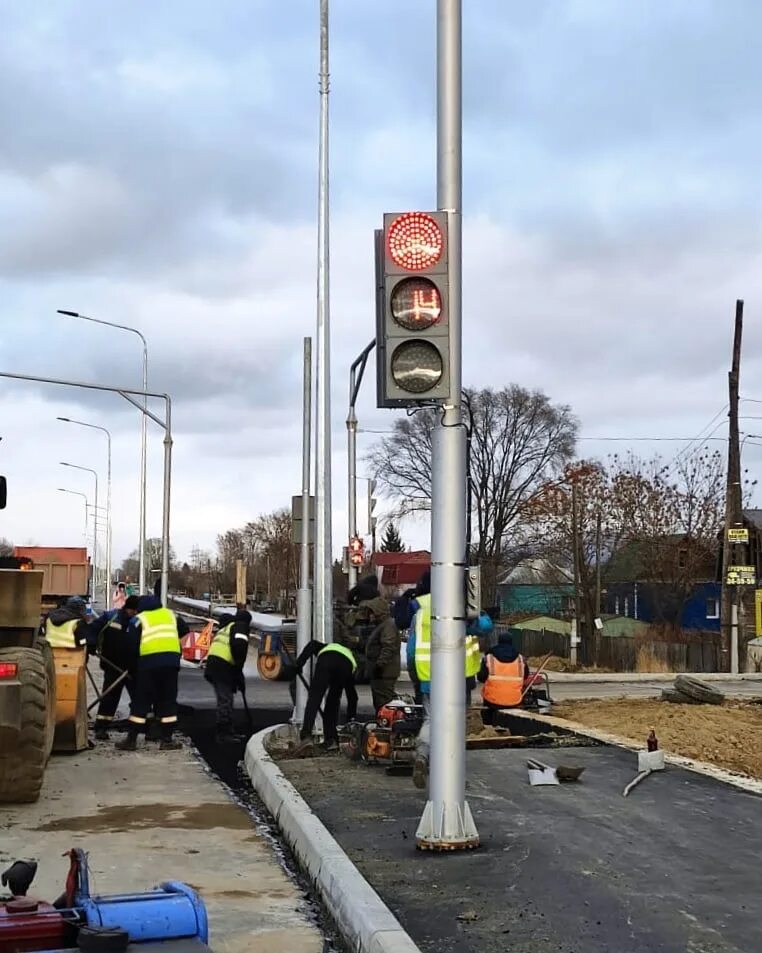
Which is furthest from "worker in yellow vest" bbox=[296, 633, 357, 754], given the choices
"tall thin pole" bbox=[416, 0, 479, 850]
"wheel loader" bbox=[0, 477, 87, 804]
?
"tall thin pole" bbox=[416, 0, 479, 850]

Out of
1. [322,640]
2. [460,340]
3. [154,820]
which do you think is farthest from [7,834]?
[322,640]

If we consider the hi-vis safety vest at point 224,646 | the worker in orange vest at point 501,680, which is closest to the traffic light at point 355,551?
the hi-vis safety vest at point 224,646

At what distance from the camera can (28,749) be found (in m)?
9.71

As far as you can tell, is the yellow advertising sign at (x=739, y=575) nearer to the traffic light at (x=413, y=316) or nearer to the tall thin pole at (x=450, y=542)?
the tall thin pole at (x=450, y=542)

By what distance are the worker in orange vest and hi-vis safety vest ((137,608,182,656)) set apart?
3778mm

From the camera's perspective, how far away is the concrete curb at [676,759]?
10016mm

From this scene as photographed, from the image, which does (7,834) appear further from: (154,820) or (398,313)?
(398,313)

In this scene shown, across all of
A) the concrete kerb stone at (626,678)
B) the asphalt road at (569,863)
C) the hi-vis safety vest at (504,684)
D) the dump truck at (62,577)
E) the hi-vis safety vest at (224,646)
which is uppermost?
the dump truck at (62,577)

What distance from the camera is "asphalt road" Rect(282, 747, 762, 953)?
229 inches

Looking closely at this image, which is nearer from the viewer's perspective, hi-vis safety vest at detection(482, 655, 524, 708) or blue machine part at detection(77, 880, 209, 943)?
blue machine part at detection(77, 880, 209, 943)

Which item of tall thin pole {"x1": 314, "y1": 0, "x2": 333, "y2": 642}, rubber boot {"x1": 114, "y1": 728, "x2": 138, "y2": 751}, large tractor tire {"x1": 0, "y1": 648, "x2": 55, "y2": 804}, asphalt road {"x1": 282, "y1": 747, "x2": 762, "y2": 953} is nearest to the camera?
asphalt road {"x1": 282, "y1": 747, "x2": 762, "y2": 953}

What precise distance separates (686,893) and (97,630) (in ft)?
33.5

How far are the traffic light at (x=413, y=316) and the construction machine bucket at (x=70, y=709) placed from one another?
7.23 meters

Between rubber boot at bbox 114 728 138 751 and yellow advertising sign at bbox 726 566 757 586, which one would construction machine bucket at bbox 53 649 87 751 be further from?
yellow advertising sign at bbox 726 566 757 586
